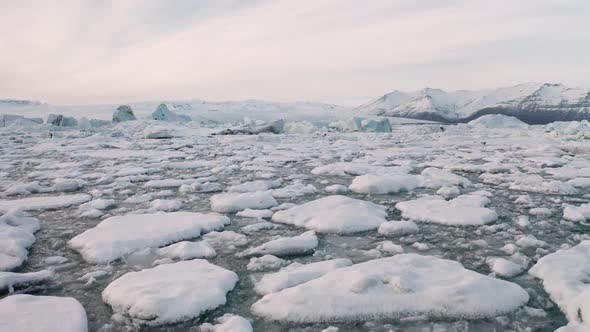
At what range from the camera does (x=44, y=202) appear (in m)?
4.24

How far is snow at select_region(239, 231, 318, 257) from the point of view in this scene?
271cm

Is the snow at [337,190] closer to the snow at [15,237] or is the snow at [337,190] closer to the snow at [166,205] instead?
the snow at [166,205]

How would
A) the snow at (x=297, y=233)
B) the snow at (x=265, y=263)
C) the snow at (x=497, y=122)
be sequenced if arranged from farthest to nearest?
the snow at (x=497, y=122) < the snow at (x=265, y=263) < the snow at (x=297, y=233)

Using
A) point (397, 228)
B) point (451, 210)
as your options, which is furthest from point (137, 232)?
point (451, 210)

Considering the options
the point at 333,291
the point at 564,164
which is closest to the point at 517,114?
the point at 564,164

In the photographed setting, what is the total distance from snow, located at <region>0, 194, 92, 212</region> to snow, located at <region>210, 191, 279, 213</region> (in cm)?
144

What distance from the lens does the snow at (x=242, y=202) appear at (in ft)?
12.9

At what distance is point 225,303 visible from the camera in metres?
2.03

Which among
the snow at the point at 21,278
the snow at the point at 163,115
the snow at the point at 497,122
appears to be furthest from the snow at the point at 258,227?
the snow at the point at 497,122

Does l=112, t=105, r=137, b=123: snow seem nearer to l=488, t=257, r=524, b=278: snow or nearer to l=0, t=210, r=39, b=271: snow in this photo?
l=0, t=210, r=39, b=271: snow

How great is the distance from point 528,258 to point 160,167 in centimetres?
589

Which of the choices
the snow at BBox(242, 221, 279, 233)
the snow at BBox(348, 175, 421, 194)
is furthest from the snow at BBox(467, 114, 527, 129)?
the snow at BBox(242, 221, 279, 233)

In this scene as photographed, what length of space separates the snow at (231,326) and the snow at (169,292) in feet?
0.44

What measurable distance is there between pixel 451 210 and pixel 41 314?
3081 mm
